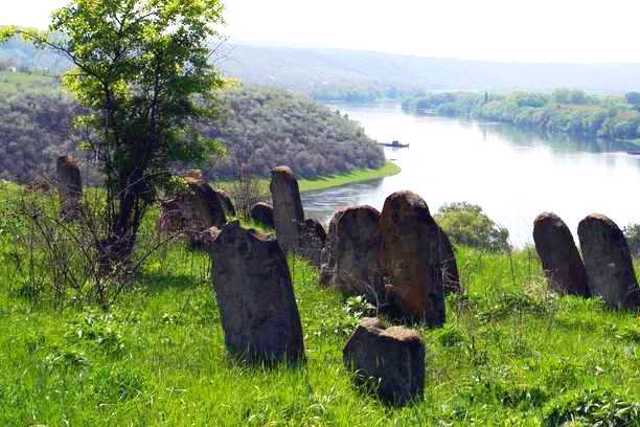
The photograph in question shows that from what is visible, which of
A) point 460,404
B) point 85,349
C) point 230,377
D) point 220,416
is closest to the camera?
point 220,416

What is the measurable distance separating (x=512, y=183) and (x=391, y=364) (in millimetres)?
116925

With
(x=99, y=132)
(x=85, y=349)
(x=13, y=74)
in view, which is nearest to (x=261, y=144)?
(x=13, y=74)

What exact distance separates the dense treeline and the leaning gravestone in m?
62.1

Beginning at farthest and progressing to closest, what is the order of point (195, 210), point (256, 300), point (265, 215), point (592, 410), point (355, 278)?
point (265, 215) < point (195, 210) < point (355, 278) < point (256, 300) < point (592, 410)

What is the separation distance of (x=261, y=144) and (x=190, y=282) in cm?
11491

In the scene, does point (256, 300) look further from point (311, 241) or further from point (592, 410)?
point (311, 241)

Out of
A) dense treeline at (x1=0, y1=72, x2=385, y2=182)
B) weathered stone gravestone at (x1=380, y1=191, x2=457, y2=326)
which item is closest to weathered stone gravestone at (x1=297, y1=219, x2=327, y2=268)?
weathered stone gravestone at (x1=380, y1=191, x2=457, y2=326)

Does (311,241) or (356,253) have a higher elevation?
(356,253)

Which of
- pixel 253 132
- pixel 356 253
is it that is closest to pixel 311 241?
pixel 356 253

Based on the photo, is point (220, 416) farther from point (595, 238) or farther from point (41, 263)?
point (595, 238)

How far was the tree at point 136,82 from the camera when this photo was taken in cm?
1641

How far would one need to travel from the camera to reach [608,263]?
50.6ft

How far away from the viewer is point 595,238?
1552 cm

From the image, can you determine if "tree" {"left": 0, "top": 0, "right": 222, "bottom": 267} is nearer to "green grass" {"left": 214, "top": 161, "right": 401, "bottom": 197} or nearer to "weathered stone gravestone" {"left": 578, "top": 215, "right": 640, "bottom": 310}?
"weathered stone gravestone" {"left": 578, "top": 215, "right": 640, "bottom": 310}
